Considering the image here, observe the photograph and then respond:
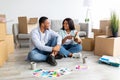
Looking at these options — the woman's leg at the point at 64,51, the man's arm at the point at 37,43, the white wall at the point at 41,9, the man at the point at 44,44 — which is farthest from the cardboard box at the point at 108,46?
the white wall at the point at 41,9

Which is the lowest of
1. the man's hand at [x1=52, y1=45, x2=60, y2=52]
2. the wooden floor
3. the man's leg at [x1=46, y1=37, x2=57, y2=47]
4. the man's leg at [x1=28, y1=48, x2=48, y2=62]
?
the wooden floor

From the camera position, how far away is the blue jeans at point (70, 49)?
2.92m

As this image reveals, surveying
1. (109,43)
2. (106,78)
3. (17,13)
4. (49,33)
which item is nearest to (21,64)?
(49,33)

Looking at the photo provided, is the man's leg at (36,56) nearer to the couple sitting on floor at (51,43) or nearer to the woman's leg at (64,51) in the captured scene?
the couple sitting on floor at (51,43)

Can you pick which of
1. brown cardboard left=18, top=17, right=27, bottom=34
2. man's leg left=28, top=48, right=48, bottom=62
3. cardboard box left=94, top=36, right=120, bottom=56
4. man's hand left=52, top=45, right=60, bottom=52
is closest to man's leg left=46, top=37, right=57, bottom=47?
man's hand left=52, top=45, right=60, bottom=52

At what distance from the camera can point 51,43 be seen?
2879 millimetres

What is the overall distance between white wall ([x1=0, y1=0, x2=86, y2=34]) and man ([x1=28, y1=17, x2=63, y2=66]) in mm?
2207

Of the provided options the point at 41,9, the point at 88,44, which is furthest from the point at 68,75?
the point at 41,9

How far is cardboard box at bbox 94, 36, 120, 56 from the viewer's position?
9.46 ft

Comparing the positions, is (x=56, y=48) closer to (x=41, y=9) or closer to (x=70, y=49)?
(x=70, y=49)

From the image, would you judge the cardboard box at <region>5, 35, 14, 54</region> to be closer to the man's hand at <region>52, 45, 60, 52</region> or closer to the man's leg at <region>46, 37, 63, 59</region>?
the man's leg at <region>46, 37, 63, 59</region>

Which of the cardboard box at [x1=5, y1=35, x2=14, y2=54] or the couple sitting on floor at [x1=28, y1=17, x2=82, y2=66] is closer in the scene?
the couple sitting on floor at [x1=28, y1=17, x2=82, y2=66]

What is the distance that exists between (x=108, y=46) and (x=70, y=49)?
705 mm

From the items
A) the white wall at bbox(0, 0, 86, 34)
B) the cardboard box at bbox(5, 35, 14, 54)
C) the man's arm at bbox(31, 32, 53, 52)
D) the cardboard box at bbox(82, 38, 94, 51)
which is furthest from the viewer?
the white wall at bbox(0, 0, 86, 34)
